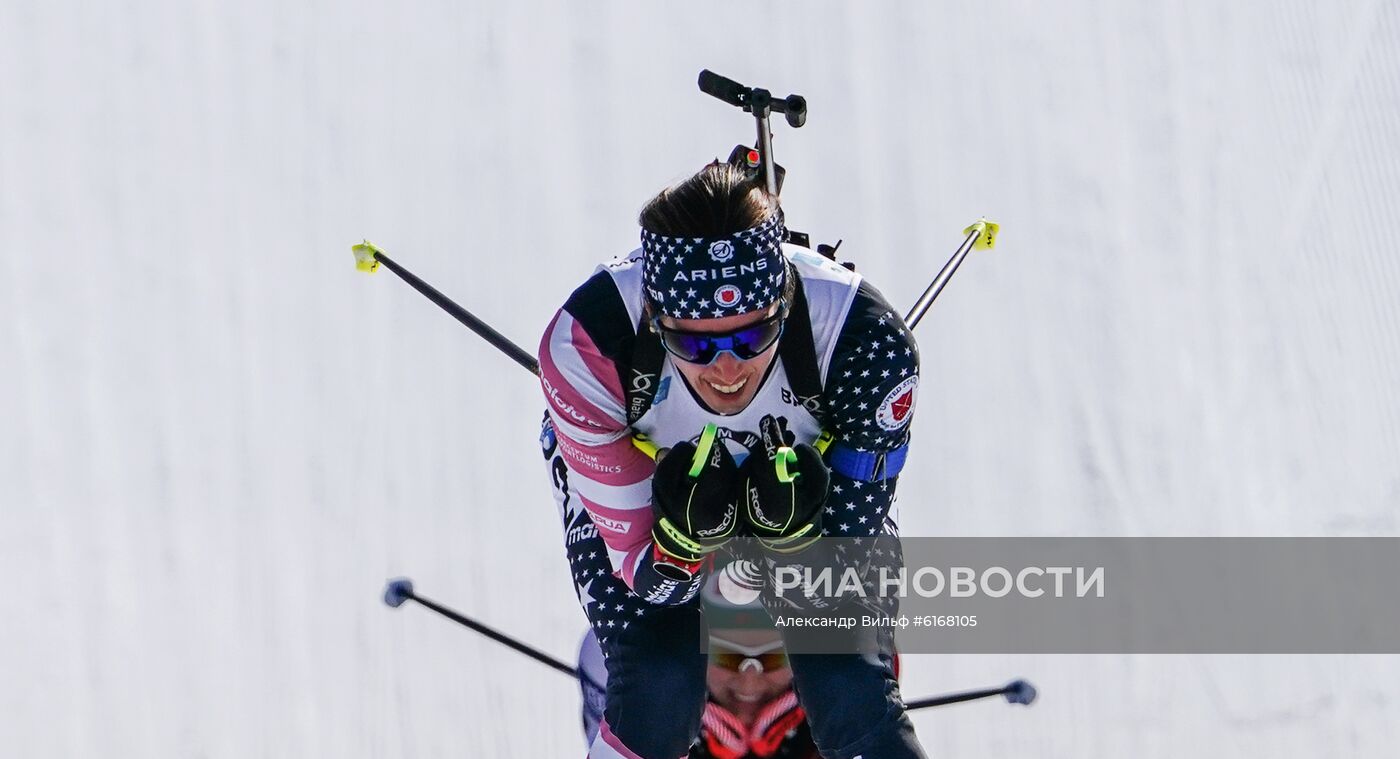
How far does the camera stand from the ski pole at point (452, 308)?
4305mm

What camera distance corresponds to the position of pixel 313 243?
5512mm

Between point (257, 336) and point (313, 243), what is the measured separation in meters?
0.38

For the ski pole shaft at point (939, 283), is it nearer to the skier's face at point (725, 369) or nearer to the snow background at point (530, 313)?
the snow background at point (530, 313)

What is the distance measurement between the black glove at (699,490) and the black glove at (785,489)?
4 cm

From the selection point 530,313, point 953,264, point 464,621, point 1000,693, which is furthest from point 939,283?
point 464,621

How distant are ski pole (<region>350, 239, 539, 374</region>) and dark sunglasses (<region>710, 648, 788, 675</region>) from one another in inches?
34.7

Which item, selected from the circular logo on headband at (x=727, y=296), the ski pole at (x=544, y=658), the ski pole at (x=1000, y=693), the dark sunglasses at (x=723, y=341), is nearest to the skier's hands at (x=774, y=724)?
the ski pole at (x=544, y=658)

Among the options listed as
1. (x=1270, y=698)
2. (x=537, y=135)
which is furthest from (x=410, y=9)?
(x=1270, y=698)

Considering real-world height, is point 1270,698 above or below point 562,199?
below

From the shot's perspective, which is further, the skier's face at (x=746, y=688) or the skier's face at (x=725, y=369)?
the skier's face at (x=746, y=688)

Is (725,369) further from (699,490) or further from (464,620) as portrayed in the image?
(464,620)

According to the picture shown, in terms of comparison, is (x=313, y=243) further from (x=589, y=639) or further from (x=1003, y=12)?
(x=1003, y=12)

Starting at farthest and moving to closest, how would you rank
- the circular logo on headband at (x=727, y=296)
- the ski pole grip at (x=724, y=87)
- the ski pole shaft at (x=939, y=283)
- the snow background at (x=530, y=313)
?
the snow background at (x=530, y=313), the ski pole shaft at (x=939, y=283), the ski pole grip at (x=724, y=87), the circular logo on headband at (x=727, y=296)

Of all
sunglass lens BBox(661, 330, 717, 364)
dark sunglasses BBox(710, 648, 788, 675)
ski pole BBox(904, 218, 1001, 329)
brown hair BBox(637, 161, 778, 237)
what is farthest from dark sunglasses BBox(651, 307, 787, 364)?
ski pole BBox(904, 218, 1001, 329)
